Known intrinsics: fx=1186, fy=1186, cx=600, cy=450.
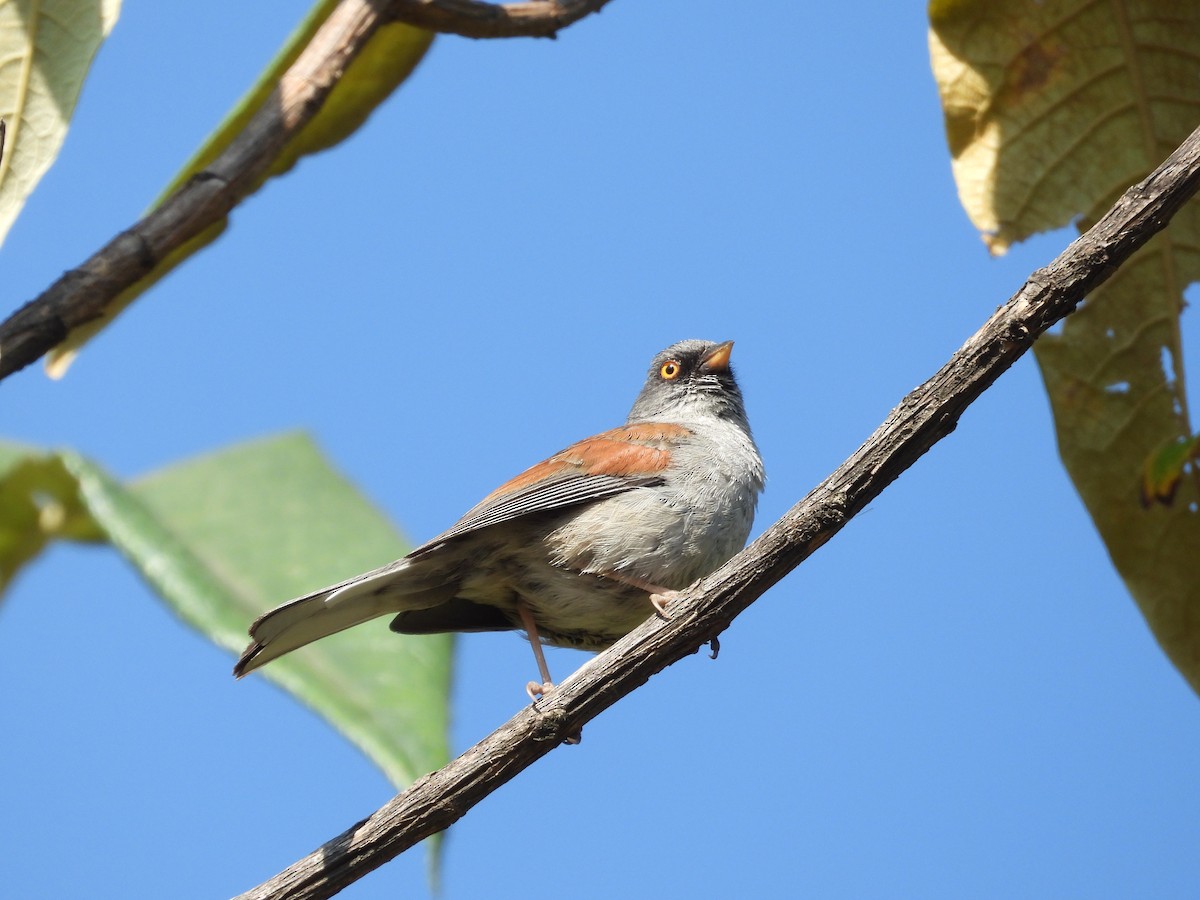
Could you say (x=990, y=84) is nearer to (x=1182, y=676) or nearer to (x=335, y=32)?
(x=1182, y=676)

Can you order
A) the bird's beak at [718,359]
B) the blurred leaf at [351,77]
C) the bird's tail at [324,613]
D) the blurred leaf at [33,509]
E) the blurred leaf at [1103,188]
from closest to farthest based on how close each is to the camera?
the bird's tail at [324,613] < the blurred leaf at [1103,188] < the blurred leaf at [33,509] < the blurred leaf at [351,77] < the bird's beak at [718,359]

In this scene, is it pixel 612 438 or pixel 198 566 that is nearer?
pixel 198 566

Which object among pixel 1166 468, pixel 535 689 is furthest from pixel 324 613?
pixel 1166 468

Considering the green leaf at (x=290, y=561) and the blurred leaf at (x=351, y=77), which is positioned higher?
the blurred leaf at (x=351, y=77)

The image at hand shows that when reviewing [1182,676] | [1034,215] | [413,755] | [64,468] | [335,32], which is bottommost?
[1182,676]

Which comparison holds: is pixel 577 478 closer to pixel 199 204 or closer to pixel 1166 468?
pixel 199 204

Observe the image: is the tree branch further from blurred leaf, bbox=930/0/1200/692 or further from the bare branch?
blurred leaf, bbox=930/0/1200/692

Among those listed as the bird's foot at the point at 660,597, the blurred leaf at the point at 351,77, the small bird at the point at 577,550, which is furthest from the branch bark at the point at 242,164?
the bird's foot at the point at 660,597

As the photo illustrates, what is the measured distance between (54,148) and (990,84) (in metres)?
2.65

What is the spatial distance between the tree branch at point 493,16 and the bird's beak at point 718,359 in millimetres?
2154

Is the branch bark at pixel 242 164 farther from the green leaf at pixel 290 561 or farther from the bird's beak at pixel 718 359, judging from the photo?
the bird's beak at pixel 718 359

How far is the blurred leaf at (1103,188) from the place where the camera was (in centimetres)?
349

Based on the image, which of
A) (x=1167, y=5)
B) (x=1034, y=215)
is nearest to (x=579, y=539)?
(x=1034, y=215)

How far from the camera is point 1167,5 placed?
3490 mm
